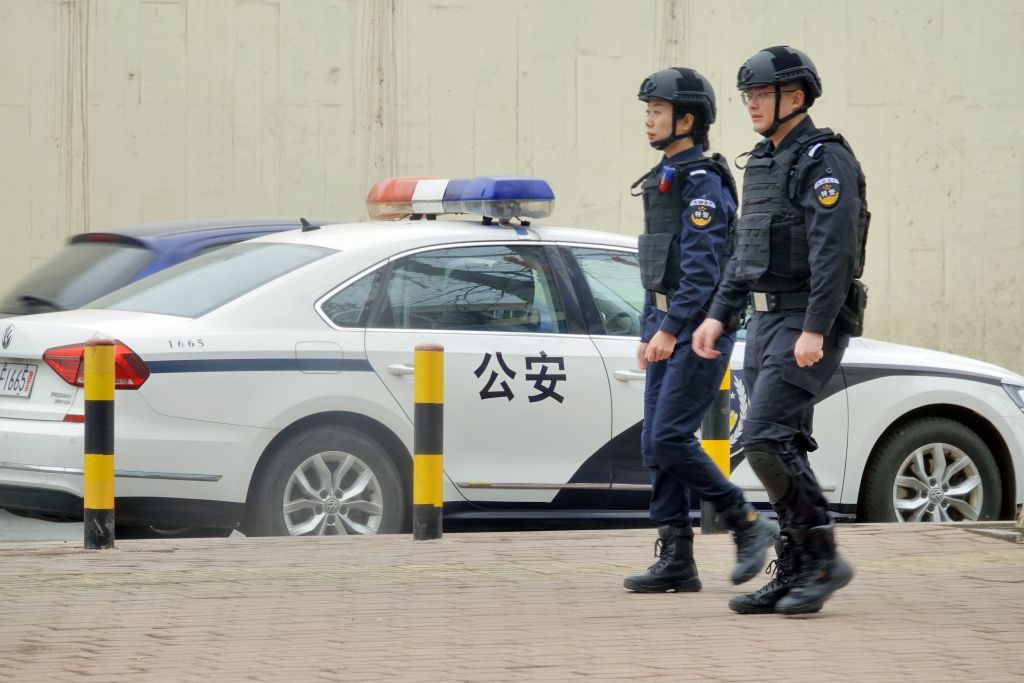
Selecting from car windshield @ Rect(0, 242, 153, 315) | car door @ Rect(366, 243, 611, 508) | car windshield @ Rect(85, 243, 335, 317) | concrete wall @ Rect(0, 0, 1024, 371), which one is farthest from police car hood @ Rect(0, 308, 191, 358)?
concrete wall @ Rect(0, 0, 1024, 371)

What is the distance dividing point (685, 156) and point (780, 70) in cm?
66

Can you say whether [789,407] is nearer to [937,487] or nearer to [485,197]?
[485,197]

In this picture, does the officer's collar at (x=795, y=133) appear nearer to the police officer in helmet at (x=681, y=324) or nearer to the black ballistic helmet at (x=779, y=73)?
the black ballistic helmet at (x=779, y=73)

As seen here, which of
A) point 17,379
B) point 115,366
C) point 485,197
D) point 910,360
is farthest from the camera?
point 910,360

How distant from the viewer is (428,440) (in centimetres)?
697

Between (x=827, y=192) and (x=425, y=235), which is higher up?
(x=827, y=192)

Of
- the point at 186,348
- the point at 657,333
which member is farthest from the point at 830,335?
the point at 186,348

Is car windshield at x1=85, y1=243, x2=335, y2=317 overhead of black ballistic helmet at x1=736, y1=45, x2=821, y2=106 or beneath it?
beneath

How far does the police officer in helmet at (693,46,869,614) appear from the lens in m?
5.32

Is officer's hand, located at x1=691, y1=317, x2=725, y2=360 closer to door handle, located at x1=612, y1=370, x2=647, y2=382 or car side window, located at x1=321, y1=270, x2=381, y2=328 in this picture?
door handle, located at x1=612, y1=370, x2=647, y2=382

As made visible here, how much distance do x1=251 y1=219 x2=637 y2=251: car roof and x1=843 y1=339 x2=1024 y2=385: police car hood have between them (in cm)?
122

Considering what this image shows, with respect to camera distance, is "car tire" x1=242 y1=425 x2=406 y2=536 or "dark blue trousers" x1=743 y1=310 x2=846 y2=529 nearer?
"dark blue trousers" x1=743 y1=310 x2=846 y2=529

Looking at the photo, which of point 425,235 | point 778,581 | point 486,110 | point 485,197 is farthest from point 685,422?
point 486,110

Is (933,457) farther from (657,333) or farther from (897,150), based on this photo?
(897,150)
